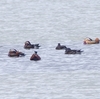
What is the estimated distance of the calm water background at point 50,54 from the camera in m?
36.8

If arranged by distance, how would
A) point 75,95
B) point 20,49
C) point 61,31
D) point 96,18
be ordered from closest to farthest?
point 75,95, point 20,49, point 61,31, point 96,18

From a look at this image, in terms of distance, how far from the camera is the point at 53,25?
55.6m

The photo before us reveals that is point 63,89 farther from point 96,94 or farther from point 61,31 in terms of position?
point 61,31

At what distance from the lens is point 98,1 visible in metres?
70.9

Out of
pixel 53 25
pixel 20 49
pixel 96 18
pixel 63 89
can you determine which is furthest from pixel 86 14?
Result: pixel 63 89

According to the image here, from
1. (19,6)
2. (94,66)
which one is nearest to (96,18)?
(19,6)

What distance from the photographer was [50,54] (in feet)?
145

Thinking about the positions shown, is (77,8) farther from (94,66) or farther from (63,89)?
(63,89)

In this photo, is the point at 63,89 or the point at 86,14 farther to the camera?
the point at 86,14

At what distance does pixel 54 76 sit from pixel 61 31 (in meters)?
13.2

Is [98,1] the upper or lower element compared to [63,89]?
upper

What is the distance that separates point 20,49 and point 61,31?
23.0 ft

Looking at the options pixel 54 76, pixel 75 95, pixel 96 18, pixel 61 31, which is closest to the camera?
pixel 75 95

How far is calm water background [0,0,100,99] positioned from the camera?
36.8 m
